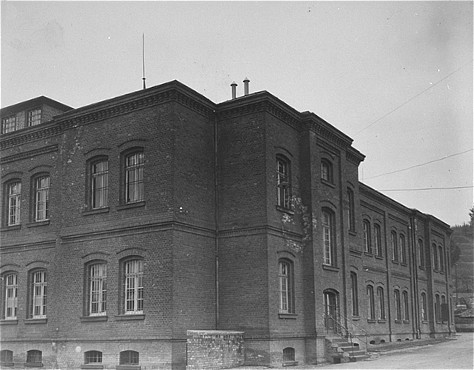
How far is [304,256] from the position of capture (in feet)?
77.6

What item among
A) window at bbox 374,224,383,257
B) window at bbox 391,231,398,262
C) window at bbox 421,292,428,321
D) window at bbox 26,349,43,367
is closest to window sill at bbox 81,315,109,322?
window at bbox 26,349,43,367

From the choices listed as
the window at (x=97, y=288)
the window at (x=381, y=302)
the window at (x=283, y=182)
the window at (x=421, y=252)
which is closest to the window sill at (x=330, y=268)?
the window at (x=283, y=182)

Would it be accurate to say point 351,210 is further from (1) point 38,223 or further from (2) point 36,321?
(2) point 36,321

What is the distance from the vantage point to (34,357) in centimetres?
2305

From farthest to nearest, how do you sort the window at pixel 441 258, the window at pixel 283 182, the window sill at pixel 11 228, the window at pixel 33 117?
the window at pixel 441 258 → the window at pixel 33 117 → the window sill at pixel 11 228 → the window at pixel 283 182

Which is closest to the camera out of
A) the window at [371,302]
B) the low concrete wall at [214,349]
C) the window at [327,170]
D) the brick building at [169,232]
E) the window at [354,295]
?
the low concrete wall at [214,349]

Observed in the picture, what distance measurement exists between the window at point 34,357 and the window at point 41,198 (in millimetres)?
4895

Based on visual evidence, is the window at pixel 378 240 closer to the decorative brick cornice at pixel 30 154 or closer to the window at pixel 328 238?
the window at pixel 328 238

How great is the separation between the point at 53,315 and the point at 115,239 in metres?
3.89

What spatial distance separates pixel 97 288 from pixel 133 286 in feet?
5.55

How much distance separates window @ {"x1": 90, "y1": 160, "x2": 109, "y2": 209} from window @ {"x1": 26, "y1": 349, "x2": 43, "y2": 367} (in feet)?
18.4

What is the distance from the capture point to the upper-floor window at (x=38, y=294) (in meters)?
23.5

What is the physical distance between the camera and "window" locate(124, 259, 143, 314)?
20703mm

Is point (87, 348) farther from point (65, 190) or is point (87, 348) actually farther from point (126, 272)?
point (65, 190)
